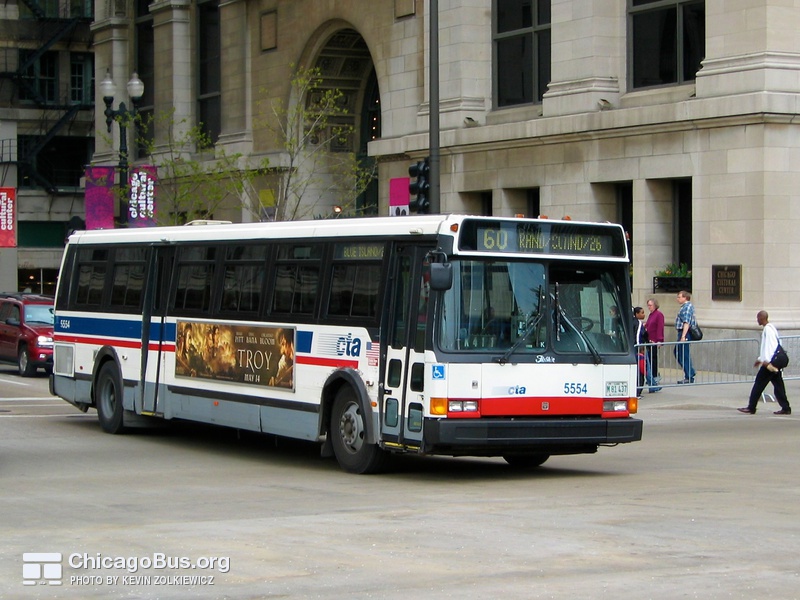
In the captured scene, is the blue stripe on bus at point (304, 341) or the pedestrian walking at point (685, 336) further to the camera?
the pedestrian walking at point (685, 336)

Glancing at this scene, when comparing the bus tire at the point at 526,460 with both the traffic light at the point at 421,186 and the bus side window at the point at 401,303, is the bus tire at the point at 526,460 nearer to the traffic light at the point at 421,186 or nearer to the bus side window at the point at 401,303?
the bus side window at the point at 401,303

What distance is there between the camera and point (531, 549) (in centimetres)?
988

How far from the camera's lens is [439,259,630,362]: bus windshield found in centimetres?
1364

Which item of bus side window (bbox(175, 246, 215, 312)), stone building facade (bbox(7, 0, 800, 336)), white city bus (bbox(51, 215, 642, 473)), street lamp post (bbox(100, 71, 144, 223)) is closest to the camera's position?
white city bus (bbox(51, 215, 642, 473))

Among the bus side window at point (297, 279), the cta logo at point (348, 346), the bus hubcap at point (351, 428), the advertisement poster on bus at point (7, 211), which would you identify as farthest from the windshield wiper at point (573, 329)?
the advertisement poster on bus at point (7, 211)

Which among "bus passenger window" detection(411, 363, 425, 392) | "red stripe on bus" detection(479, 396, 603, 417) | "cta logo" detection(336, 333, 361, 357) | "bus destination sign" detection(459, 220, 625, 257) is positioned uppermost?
"bus destination sign" detection(459, 220, 625, 257)

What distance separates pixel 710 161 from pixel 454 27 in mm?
9510

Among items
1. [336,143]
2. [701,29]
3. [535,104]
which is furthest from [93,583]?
[336,143]

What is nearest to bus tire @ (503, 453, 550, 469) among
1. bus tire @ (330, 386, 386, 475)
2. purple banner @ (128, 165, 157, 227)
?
bus tire @ (330, 386, 386, 475)

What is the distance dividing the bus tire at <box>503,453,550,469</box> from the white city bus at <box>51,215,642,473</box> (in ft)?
0.10

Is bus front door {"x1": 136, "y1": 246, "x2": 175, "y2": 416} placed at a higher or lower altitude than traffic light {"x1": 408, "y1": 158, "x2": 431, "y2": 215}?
lower

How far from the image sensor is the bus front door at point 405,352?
1371 cm

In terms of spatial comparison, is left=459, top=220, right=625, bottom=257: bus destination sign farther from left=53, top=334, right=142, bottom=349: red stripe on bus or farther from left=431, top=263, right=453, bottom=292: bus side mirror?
left=53, top=334, right=142, bottom=349: red stripe on bus

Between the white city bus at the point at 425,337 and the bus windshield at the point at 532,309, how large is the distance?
1cm
